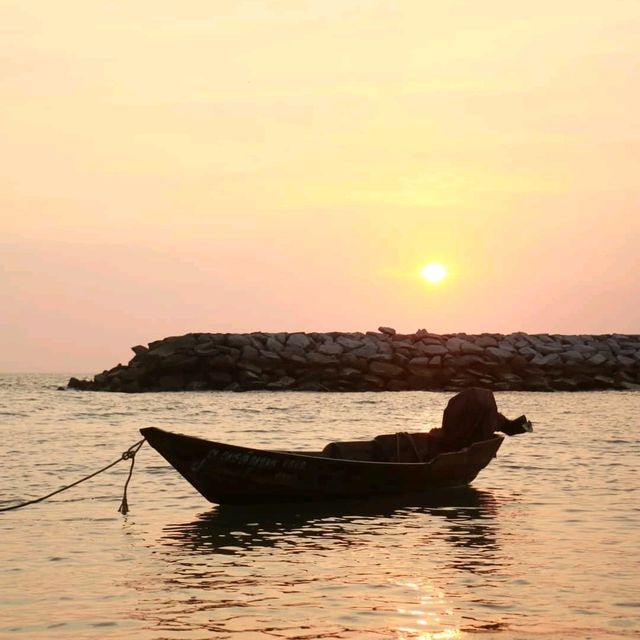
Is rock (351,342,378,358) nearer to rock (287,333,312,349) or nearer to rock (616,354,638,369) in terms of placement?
rock (287,333,312,349)

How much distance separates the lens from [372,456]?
1789 centimetres

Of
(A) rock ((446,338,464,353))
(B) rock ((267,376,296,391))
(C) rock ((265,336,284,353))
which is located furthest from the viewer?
(C) rock ((265,336,284,353))

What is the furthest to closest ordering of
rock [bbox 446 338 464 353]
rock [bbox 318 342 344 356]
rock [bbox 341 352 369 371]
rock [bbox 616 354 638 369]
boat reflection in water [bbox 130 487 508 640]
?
rock [bbox 616 354 638 369] → rock [bbox 446 338 464 353] → rock [bbox 318 342 344 356] → rock [bbox 341 352 369 371] → boat reflection in water [bbox 130 487 508 640]

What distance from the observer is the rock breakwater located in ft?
176

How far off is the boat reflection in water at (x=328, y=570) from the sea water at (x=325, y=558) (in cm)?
3

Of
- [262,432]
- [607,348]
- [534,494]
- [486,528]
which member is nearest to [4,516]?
[486,528]

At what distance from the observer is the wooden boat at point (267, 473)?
15.2 meters

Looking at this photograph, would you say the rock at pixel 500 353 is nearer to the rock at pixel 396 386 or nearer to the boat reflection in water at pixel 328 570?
the rock at pixel 396 386

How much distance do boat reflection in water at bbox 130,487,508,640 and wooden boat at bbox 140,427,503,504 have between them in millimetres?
197

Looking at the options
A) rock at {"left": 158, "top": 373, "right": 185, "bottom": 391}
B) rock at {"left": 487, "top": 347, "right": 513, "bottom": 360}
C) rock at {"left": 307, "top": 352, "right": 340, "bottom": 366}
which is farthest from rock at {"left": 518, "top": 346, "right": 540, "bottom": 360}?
rock at {"left": 158, "top": 373, "right": 185, "bottom": 391}

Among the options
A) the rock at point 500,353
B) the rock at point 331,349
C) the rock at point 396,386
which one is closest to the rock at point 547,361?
the rock at point 500,353

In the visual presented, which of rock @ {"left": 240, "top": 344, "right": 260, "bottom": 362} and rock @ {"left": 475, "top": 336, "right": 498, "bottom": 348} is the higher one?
rock @ {"left": 475, "top": 336, "right": 498, "bottom": 348}

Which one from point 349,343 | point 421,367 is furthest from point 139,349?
point 421,367

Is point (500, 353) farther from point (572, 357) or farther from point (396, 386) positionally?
point (396, 386)
